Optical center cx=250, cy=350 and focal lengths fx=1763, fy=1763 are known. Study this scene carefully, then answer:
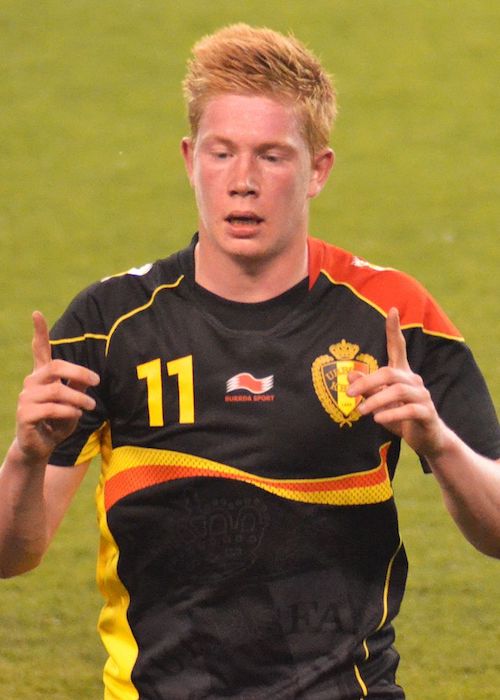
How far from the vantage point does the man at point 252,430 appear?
12.4 ft

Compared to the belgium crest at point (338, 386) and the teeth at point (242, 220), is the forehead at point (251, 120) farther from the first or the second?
the belgium crest at point (338, 386)

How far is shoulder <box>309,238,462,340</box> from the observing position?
12.6ft

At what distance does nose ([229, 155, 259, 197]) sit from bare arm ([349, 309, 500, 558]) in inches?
16.5

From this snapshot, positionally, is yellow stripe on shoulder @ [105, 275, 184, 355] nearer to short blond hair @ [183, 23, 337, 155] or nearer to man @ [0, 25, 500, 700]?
man @ [0, 25, 500, 700]

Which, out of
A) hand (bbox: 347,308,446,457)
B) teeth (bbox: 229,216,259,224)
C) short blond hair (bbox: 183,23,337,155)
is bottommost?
hand (bbox: 347,308,446,457)

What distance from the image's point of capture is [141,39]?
13.4 metres

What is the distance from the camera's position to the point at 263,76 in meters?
3.79

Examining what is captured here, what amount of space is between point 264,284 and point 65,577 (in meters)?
3.15

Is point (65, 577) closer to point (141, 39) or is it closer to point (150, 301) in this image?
point (150, 301)

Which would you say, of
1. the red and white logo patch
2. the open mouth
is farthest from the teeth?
the red and white logo patch

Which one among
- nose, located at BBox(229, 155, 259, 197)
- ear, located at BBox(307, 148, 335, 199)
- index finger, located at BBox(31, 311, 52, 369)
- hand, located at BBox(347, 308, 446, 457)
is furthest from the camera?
ear, located at BBox(307, 148, 335, 199)

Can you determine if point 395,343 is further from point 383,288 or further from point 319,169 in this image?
point 319,169

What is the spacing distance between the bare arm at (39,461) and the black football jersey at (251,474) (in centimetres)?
13

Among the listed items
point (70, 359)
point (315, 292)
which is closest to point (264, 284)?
point (315, 292)
